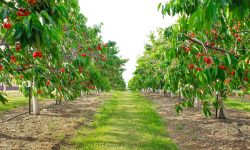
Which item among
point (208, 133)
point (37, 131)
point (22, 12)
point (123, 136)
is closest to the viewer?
point (22, 12)

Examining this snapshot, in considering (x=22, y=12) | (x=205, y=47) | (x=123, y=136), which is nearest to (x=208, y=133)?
(x=123, y=136)

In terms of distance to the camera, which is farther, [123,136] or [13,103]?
[13,103]

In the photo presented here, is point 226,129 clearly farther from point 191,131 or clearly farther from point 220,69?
point 220,69

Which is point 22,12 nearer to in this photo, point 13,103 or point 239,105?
point 13,103

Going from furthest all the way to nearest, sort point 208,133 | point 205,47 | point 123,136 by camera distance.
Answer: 1. point 208,133
2. point 123,136
3. point 205,47

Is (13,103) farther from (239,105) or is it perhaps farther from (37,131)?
(239,105)

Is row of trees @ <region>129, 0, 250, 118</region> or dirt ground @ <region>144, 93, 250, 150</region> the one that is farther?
dirt ground @ <region>144, 93, 250, 150</region>

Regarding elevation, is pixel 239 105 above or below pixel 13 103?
below

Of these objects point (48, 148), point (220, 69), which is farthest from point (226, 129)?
point (220, 69)

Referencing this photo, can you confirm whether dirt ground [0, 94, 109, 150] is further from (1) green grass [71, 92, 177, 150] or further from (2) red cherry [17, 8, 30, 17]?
(2) red cherry [17, 8, 30, 17]

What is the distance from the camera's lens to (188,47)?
635 cm

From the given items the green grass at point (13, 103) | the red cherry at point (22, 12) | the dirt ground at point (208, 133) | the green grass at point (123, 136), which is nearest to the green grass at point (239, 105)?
the dirt ground at point (208, 133)

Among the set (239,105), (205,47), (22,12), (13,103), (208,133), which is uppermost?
(22,12)

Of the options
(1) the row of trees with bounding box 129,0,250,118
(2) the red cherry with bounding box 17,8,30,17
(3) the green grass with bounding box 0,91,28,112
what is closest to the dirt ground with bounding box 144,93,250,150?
(1) the row of trees with bounding box 129,0,250,118
